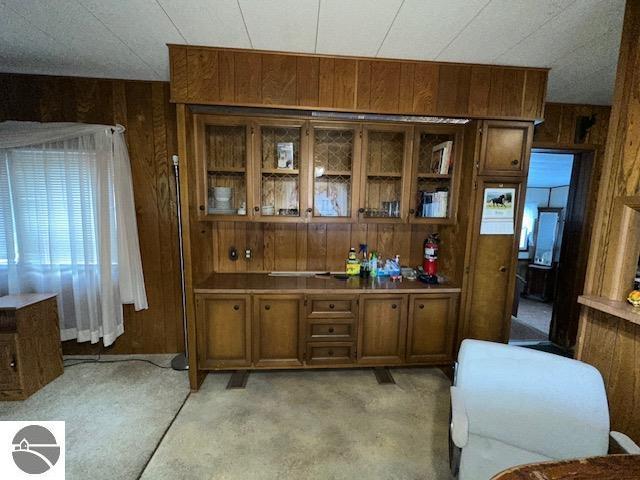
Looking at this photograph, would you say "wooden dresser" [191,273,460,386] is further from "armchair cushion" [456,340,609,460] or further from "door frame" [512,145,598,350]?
"door frame" [512,145,598,350]

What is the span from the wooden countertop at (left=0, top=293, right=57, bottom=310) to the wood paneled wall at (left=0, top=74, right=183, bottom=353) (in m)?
0.60

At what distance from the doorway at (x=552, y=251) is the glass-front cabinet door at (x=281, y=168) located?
96.5 inches

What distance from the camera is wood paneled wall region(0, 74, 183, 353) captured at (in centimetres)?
225

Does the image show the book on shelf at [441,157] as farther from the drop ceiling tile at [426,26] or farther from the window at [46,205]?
the window at [46,205]

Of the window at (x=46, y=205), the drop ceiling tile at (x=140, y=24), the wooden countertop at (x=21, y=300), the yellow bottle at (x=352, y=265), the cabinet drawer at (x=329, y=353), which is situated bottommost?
the cabinet drawer at (x=329, y=353)

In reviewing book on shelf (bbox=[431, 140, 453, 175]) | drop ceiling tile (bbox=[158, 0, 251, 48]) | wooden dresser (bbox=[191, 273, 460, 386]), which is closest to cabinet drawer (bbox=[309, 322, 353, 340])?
wooden dresser (bbox=[191, 273, 460, 386])

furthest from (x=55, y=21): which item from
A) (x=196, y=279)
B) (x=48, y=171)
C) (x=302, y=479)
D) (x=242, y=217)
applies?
(x=302, y=479)

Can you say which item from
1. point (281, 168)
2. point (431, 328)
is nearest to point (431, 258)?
point (431, 328)

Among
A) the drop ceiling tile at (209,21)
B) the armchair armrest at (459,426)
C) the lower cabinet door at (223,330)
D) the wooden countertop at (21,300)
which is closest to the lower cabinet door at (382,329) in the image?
the lower cabinet door at (223,330)

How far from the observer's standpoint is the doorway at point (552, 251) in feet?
9.04

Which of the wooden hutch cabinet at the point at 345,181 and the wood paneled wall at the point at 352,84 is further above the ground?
the wood paneled wall at the point at 352,84

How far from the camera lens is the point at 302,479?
1.39 meters

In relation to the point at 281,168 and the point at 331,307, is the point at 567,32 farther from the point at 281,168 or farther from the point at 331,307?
the point at 331,307

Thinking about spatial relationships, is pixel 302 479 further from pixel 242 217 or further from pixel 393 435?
pixel 242 217
